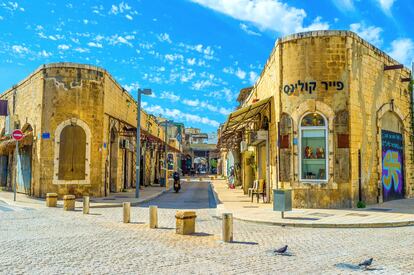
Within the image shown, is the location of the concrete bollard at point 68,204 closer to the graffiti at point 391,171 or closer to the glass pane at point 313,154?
the glass pane at point 313,154

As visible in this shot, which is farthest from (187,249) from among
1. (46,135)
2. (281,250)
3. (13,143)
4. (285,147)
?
(13,143)

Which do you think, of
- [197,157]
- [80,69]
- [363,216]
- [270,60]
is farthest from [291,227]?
[197,157]

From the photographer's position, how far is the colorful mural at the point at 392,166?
726 inches

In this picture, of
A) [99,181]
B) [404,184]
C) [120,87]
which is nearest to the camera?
[404,184]

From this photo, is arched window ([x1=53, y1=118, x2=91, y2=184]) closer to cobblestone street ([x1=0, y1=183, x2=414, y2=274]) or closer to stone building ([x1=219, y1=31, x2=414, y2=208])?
cobblestone street ([x1=0, y1=183, x2=414, y2=274])

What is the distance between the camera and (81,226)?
11.4 metres

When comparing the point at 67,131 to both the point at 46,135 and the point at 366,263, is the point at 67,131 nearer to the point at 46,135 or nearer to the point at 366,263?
the point at 46,135

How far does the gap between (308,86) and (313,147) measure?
246cm

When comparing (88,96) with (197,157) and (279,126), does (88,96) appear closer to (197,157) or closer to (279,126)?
(279,126)

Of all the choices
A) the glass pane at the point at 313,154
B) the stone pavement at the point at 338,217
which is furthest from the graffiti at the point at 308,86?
the stone pavement at the point at 338,217

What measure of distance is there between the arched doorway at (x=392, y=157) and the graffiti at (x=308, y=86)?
4.16 m

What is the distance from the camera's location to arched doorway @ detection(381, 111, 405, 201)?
1845 centimetres

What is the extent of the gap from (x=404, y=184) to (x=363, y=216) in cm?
879

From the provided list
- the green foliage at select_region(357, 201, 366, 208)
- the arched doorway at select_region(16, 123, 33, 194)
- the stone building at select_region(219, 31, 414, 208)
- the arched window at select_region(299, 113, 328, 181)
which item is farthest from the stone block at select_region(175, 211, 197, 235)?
the arched doorway at select_region(16, 123, 33, 194)
